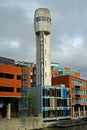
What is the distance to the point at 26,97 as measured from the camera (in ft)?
344

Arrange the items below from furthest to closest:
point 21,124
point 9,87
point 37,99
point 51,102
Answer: point 51,102, point 37,99, point 9,87, point 21,124

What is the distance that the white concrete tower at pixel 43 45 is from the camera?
125 meters

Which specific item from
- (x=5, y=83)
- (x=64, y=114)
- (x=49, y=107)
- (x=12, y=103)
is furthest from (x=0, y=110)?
(x=64, y=114)

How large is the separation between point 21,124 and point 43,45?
1774 inches

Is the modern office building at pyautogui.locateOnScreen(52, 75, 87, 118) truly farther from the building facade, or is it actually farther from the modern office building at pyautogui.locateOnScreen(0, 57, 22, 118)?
the modern office building at pyautogui.locateOnScreen(0, 57, 22, 118)

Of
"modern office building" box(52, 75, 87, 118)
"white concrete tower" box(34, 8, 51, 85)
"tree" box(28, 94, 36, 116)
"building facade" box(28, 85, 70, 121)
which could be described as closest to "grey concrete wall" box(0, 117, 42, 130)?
"building facade" box(28, 85, 70, 121)

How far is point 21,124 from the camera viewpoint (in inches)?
3462

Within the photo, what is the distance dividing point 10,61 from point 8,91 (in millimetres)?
12667

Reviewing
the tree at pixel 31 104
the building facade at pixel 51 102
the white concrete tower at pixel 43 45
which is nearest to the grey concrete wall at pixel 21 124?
the building facade at pixel 51 102

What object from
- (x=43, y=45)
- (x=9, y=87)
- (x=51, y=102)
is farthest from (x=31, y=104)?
(x=43, y=45)

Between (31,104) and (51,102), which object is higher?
(51,102)

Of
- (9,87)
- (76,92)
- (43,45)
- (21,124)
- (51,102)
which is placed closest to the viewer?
(21,124)

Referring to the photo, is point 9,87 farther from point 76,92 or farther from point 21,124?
point 76,92

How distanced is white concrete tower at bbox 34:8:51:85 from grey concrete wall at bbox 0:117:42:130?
29846mm
